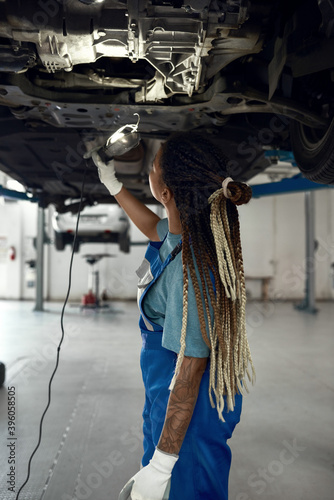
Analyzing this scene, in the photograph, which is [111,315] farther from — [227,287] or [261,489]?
[227,287]

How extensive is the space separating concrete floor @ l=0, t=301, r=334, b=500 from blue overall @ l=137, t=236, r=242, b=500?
0.61 meters

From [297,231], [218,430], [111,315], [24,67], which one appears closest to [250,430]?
[218,430]

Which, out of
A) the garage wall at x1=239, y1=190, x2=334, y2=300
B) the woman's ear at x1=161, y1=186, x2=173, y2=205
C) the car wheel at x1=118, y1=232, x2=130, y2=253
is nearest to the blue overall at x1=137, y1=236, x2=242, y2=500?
the woman's ear at x1=161, y1=186, x2=173, y2=205

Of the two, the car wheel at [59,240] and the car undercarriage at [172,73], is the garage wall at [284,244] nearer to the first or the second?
the car wheel at [59,240]

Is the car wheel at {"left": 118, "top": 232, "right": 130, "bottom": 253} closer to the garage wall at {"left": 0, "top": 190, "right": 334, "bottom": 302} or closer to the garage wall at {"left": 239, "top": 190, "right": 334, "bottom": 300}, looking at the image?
the garage wall at {"left": 0, "top": 190, "right": 334, "bottom": 302}

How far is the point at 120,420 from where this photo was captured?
7.59 ft

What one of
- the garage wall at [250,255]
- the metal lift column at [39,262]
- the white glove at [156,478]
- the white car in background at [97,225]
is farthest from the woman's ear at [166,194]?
the garage wall at [250,255]

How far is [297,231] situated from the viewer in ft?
32.1

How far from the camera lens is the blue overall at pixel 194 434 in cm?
108

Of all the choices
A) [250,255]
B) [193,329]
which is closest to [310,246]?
[250,255]

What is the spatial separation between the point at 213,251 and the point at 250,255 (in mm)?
8641

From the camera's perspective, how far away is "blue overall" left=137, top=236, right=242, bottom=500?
108 cm

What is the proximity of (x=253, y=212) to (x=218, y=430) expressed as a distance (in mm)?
8862

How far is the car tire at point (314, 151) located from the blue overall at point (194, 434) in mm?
881
